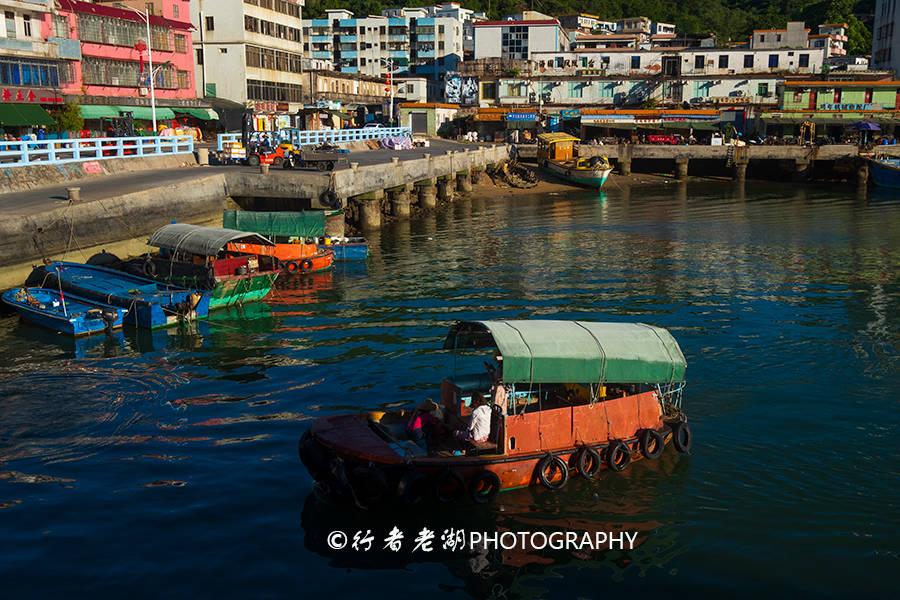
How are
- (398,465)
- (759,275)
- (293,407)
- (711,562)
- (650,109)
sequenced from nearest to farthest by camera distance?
1. (711,562)
2. (398,465)
3. (293,407)
4. (759,275)
5. (650,109)

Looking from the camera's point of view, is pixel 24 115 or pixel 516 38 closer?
pixel 24 115

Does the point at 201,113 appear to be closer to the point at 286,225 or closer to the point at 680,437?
the point at 286,225

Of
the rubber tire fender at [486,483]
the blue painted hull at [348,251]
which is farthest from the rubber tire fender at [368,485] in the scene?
the blue painted hull at [348,251]

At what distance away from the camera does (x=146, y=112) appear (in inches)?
2303

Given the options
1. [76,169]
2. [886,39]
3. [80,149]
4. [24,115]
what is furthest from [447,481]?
[886,39]

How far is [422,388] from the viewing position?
69.6 ft

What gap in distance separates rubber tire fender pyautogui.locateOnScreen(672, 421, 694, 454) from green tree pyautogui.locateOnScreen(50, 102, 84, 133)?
4475cm

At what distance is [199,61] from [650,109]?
155 ft

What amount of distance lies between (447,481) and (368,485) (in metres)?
1.37

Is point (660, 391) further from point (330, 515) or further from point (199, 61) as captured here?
point (199, 61)

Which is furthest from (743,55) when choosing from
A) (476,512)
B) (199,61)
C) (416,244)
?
(476,512)

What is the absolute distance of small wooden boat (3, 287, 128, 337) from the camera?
25.3 meters

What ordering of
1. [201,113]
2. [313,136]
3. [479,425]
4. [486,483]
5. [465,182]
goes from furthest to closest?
[465,182]
[201,113]
[313,136]
[479,425]
[486,483]

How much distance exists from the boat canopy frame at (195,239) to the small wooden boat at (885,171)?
56.0 metres
